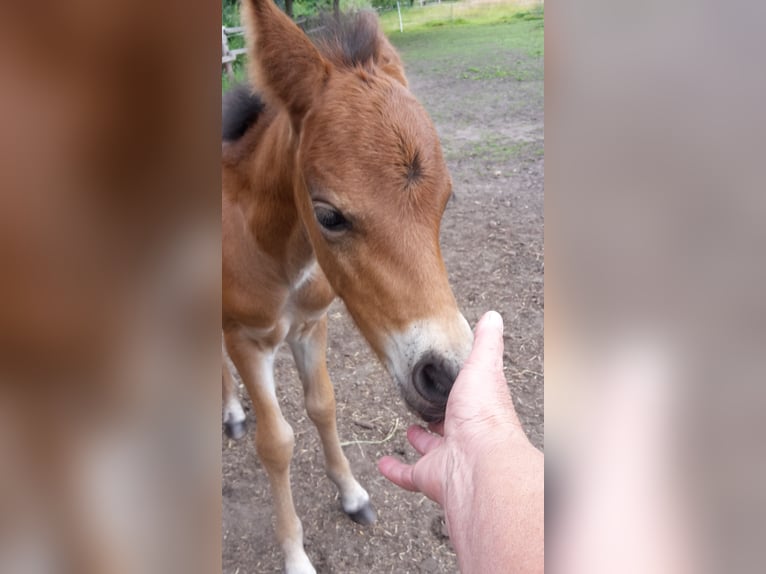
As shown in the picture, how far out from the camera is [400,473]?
94 cm

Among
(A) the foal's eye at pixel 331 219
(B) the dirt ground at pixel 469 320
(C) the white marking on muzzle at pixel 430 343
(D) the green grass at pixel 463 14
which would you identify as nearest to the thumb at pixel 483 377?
(C) the white marking on muzzle at pixel 430 343

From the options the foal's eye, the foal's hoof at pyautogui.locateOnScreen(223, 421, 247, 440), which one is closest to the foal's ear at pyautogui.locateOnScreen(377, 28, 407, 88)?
the foal's eye

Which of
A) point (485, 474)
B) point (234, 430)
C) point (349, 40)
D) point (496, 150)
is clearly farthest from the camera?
point (496, 150)

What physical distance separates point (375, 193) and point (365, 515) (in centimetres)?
142

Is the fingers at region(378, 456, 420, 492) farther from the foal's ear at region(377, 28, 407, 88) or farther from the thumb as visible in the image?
the foal's ear at region(377, 28, 407, 88)

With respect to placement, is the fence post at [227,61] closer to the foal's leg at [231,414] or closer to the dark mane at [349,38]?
the dark mane at [349,38]

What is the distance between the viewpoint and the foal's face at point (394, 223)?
103 cm

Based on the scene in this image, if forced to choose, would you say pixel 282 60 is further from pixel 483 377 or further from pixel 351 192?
pixel 483 377

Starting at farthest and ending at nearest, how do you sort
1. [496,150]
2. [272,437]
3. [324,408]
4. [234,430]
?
[496,150], [234,430], [324,408], [272,437]

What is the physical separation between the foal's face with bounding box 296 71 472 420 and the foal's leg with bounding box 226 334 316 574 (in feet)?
2.29

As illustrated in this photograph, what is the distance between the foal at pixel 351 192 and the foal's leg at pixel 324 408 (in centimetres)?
41

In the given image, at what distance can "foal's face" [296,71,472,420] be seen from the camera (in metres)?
1.03

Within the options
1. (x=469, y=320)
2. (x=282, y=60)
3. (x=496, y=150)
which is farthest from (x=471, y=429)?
(x=496, y=150)
